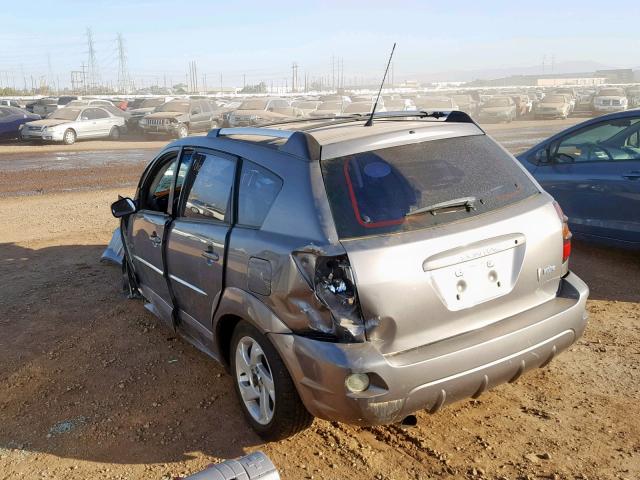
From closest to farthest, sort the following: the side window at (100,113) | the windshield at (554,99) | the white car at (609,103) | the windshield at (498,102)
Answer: the side window at (100,113) → the windshield at (498,102) → the windshield at (554,99) → the white car at (609,103)

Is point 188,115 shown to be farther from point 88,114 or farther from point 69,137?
point 69,137

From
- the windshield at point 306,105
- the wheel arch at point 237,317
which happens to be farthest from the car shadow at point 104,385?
the windshield at point 306,105

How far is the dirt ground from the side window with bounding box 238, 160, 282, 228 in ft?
4.02

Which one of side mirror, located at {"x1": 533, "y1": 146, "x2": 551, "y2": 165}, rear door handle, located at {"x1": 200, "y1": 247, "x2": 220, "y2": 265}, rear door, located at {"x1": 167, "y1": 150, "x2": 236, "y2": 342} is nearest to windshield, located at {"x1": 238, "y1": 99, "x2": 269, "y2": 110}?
side mirror, located at {"x1": 533, "y1": 146, "x2": 551, "y2": 165}

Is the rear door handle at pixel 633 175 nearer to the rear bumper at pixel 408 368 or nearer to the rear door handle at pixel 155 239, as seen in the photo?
the rear bumper at pixel 408 368

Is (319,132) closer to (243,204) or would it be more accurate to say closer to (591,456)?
(243,204)

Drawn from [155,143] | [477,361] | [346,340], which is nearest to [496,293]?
[477,361]

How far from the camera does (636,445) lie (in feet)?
11.0

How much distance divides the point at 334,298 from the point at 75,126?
23.6 m

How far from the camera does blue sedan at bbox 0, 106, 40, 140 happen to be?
954 inches

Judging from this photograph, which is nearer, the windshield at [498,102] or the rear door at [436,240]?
the rear door at [436,240]

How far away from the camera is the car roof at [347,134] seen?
3.35 metres

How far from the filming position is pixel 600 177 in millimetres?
6426

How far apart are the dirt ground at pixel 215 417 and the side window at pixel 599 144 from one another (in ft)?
5.16
